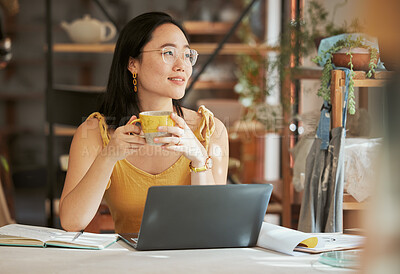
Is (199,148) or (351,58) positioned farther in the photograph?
(351,58)

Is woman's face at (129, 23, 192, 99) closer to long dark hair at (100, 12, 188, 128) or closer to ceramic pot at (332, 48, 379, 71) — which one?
long dark hair at (100, 12, 188, 128)

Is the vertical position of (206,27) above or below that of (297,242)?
above

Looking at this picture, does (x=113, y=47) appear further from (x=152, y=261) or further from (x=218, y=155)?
(x=152, y=261)

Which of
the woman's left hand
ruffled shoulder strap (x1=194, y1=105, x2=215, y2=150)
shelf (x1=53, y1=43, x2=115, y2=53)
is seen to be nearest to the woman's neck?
ruffled shoulder strap (x1=194, y1=105, x2=215, y2=150)

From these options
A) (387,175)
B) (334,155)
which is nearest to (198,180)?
(334,155)

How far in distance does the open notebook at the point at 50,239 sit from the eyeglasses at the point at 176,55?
0.61 meters

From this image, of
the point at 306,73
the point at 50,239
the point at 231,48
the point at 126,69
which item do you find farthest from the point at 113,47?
the point at 50,239

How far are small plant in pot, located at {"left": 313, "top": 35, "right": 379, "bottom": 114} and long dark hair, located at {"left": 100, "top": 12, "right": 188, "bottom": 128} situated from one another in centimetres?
57

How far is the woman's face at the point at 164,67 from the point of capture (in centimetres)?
158

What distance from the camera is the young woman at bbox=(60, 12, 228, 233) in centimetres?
154

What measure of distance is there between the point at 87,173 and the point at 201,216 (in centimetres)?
42

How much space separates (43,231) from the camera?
1.19 meters

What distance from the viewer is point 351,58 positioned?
6.12ft

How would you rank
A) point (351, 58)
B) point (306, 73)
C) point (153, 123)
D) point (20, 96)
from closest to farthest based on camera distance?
point (153, 123) → point (351, 58) → point (306, 73) → point (20, 96)
